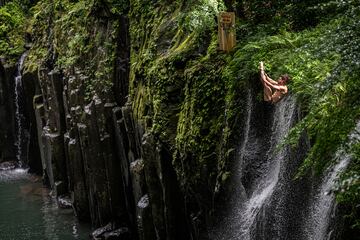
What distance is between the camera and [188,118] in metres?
11.4

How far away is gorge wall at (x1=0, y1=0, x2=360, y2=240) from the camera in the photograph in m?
7.49

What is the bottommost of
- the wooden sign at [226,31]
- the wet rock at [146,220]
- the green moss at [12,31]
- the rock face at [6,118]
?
the wet rock at [146,220]

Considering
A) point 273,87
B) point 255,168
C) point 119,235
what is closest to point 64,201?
point 119,235

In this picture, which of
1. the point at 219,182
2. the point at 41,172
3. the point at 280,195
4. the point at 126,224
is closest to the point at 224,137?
the point at 219,182

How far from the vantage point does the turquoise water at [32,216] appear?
56.3ft

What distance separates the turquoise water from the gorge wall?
1.85ft

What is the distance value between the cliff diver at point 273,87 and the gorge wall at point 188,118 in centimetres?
17

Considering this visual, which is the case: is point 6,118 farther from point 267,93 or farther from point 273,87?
point 273,87

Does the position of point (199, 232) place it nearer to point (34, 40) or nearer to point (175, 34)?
point (175, 34)

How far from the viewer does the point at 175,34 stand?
42.9 ft

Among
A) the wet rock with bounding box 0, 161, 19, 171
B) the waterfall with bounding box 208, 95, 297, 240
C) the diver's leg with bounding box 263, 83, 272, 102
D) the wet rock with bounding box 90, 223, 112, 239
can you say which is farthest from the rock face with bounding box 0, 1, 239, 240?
the diver's leg with bounding box 263, 83, 272, 102

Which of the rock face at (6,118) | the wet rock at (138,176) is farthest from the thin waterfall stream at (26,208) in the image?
the wet rock at (138,176)

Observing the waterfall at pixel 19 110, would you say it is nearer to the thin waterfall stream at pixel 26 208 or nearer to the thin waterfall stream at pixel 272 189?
the thin waterfall stream at pixel 26 208

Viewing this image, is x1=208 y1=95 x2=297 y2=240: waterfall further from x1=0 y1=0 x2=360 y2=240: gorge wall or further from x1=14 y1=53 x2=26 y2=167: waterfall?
x1=14 y1=53 x2=26 y2=167: waterfall
